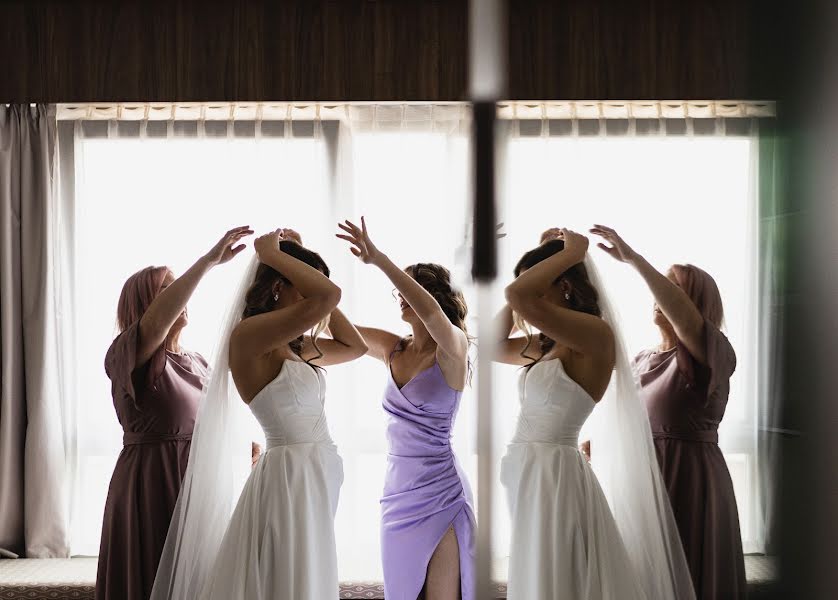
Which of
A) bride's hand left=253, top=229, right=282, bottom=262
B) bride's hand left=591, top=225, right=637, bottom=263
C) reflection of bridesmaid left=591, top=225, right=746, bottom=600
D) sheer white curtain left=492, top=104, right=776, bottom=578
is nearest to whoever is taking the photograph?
sheer white curtain left=492, top=104, right=776, bottom=578

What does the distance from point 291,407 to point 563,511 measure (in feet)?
2.03

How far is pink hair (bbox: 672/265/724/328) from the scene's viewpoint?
2.89 feet

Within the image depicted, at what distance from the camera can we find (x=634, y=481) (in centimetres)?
85

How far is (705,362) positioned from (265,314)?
80 centimetres

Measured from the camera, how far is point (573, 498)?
32.1 inches

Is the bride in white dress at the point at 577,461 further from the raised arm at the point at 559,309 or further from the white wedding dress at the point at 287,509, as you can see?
the white wedding dress at the point at 287,509

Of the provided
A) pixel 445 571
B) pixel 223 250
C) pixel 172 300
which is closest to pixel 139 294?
pixel 172 300

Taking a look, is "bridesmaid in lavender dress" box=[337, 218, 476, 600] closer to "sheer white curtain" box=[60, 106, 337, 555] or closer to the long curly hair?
the long curly hair

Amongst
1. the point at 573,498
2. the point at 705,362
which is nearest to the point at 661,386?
the point at 705,362

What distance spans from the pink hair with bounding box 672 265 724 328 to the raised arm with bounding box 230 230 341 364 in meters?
0.61

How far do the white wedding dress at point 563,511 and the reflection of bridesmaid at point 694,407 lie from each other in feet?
0.32

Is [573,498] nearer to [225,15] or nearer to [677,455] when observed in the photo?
[677,455]

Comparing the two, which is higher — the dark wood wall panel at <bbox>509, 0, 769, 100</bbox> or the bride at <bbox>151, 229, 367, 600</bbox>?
the dark wood wall panel at <bbox>509, 0, 769, 100</bbox>

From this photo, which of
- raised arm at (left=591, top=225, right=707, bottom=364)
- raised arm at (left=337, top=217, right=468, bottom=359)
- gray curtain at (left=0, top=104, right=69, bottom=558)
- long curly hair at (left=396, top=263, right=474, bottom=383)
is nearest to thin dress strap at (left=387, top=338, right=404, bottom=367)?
long curly hair at (left=396, top=263, right=474, bottom=383)
